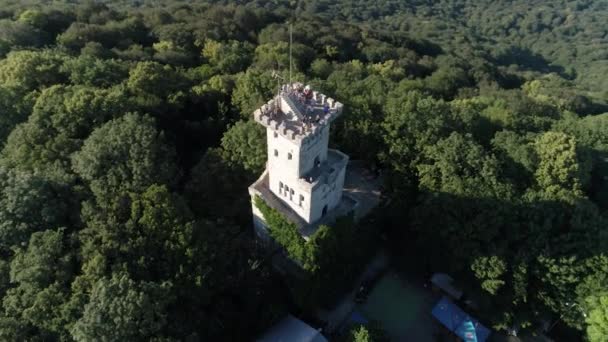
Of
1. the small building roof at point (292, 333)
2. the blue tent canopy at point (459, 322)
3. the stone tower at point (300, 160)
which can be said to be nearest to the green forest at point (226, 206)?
the small building roof at point (292, 333)

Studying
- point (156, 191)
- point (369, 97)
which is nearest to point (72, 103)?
point (156, 191)

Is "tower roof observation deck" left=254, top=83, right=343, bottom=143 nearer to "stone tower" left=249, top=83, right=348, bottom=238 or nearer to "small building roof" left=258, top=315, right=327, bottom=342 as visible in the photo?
"stone tower" left=249, top=83, right=348, bottom=238

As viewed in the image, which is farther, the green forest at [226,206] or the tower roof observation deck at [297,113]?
the tower roof observation deck at [297,113]

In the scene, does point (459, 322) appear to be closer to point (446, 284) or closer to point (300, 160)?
point (446, 284)

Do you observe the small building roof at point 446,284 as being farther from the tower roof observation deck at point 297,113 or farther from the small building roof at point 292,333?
the tower roof observation deck at point 297,113

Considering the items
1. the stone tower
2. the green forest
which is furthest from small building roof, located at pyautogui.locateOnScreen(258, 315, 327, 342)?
the stone tower

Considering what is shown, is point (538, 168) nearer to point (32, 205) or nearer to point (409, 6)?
point (32, 205)
